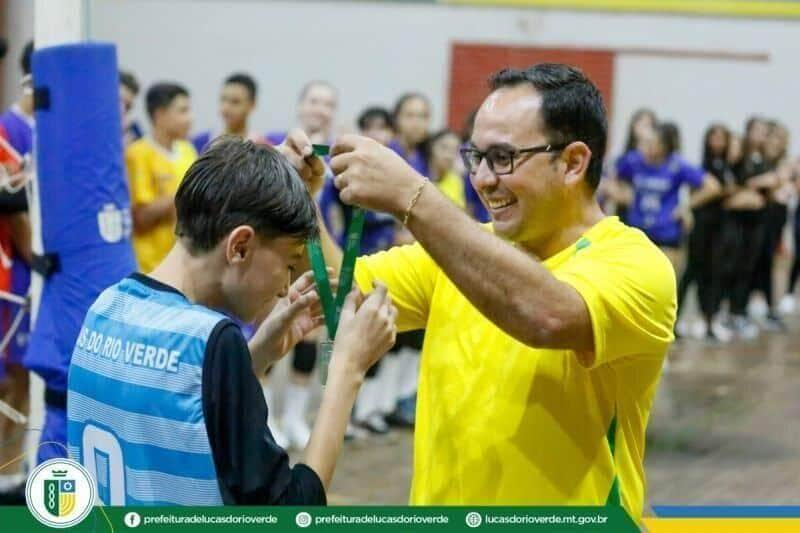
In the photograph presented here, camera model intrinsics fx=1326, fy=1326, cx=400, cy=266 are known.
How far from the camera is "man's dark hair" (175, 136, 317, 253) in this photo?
2.12 m

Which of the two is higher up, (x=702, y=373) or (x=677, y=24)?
(x=677, y=24)

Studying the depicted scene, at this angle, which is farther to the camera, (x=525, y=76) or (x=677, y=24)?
(x=677, y=24)

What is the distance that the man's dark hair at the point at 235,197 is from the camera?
2.12 m

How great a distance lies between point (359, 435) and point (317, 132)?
179cm

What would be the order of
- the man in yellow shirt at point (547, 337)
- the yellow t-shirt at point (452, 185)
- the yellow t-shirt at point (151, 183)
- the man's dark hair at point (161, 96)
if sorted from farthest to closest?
the yellow t-shirt at point (452, 185) < the man's dark hair at point (161, 96) < the yellow t-shirt at point (151, 183) < the man in yellow shirt at point (547, 337)

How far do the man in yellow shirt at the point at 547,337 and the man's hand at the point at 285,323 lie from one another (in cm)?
27

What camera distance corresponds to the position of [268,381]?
28.0 feet

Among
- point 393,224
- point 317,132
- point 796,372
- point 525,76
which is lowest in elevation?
point 796,372

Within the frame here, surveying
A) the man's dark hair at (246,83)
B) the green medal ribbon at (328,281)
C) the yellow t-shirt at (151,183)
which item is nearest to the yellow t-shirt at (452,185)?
the man's dark hair at (246,83)

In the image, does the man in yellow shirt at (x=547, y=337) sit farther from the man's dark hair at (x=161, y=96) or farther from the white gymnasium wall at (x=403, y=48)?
the white gymnasium wall at (x=403, y=48)

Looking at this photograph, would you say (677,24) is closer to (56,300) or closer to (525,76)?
(56,300)

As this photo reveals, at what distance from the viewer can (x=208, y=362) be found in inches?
79.9

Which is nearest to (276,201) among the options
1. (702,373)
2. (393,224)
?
(393,224)

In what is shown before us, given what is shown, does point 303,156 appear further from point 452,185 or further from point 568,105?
point 452,185
